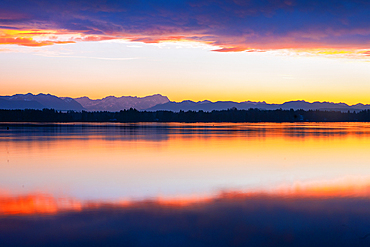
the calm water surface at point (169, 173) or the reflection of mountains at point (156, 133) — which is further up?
the reflection of mountains at point (156, 133)

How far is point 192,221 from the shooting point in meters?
10.4

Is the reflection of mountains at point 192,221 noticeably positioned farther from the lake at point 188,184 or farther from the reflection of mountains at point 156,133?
the reflection of mountains at point 156,133

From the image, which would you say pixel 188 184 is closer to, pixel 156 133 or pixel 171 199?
pixel 171 199

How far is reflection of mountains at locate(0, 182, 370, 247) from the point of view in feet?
29.7

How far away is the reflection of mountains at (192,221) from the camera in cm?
905

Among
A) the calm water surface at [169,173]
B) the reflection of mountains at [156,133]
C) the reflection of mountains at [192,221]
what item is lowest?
the reflection of mountains at [192,221]

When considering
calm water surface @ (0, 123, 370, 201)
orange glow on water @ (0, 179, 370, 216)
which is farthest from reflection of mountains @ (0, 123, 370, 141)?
orange glow on water @ (0, 179, 370, 216)

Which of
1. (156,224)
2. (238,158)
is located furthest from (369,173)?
(156,224)

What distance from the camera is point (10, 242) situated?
885 centimetres

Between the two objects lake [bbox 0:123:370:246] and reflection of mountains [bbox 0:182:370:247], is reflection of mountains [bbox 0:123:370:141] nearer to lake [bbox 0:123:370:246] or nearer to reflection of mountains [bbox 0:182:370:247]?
lake [bbox 0:123:370:246]

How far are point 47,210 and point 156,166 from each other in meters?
10.4

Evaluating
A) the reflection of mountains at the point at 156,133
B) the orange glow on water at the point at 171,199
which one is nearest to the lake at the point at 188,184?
the orange glow on water at the point at 171,199

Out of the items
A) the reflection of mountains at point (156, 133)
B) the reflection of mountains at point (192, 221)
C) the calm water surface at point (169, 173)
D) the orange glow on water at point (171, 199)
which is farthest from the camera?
the reflection of mountains at point (156, 133)

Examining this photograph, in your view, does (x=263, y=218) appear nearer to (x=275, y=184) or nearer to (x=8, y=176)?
(x=275, y=184)
